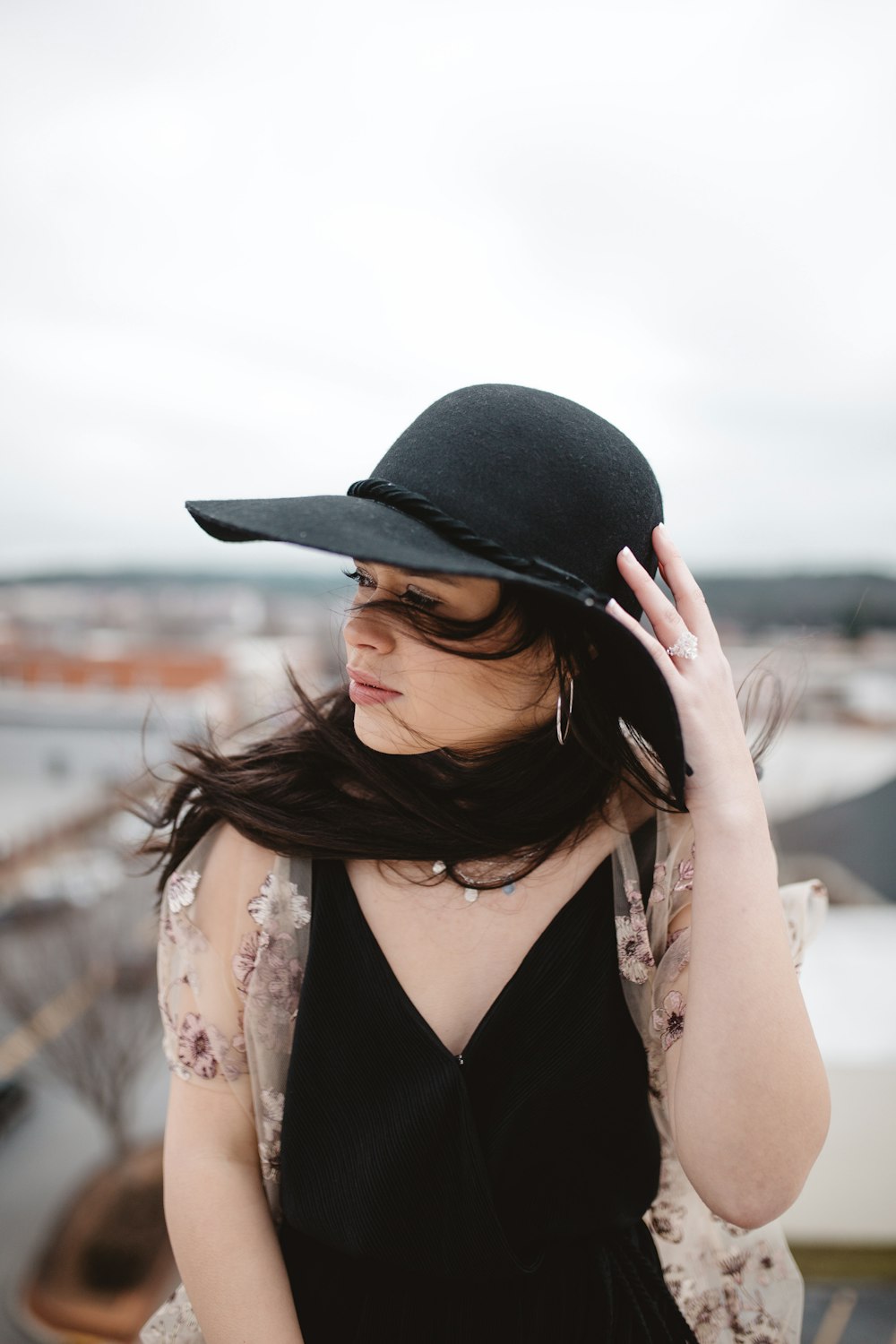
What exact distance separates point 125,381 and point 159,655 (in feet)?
57.7

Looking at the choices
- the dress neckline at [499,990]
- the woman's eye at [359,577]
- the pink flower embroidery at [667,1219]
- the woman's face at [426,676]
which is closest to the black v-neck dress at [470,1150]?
the dress neckline at [499,990]

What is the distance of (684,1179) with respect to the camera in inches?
38.8

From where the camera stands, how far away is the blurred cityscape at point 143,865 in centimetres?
150

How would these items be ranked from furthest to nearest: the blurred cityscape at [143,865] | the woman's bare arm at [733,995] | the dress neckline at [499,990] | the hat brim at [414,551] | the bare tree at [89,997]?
the bare tree at [89,997], the blurred cityscape at [143,865], the dress neckline at [499,990], the woman's bare arm at [733,995], the hat brim at [414,551]

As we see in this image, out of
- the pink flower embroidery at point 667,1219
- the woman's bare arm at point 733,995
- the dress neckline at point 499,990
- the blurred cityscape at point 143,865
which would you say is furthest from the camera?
the blurred cityscape at point 143,865

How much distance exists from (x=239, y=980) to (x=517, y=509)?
1.94 feet

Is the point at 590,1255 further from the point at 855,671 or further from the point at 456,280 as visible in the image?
the point at 855,671

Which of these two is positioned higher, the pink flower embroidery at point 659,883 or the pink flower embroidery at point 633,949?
the pink flower embroidery at point 659,883

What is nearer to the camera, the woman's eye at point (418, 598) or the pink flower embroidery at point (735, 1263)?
the woman's eye at point (418, 598)

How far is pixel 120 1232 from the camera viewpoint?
30.8 feet

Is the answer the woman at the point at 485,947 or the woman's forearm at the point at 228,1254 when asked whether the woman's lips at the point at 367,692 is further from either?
the woman's forearm at the point at 228,1254

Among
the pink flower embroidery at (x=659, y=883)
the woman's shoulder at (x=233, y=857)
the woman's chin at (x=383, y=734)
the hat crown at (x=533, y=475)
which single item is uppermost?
the hat crown at (x=533, y=475)

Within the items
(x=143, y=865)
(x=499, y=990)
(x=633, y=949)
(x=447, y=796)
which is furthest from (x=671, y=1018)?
(x=143, y=865)

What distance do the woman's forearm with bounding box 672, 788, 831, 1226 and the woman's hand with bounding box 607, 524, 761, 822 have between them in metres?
0.02
